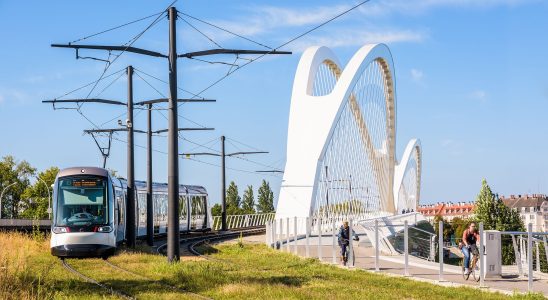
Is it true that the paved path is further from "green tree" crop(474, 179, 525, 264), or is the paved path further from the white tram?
"green tree" crop(474, 179, 525, 264)

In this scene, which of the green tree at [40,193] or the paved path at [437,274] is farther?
the green tree at [40,193]

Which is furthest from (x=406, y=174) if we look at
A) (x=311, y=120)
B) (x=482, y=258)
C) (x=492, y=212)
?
(x=482, y=258)

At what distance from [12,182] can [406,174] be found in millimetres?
46847

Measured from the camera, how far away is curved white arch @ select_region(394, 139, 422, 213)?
78812mm

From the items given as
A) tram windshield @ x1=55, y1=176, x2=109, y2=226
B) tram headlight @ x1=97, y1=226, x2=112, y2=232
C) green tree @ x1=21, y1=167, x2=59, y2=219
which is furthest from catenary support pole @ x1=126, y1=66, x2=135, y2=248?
green tree @ x1=21, y1=167, x2=59, y2=219

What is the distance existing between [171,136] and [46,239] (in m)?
10.3

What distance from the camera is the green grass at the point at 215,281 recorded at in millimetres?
13977

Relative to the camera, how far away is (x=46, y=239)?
1146 inches

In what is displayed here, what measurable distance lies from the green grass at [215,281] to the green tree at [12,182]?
81080mm

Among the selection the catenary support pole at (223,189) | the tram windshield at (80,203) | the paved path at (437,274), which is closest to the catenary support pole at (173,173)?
the tram windshield at (80,203)

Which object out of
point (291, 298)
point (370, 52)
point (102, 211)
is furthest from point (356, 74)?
point (291, 298)

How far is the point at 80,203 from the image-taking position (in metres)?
24.1

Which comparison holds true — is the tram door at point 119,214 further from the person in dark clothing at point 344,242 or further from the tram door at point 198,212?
the tram door at point 198,212

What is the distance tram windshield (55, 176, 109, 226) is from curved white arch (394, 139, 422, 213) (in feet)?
164
